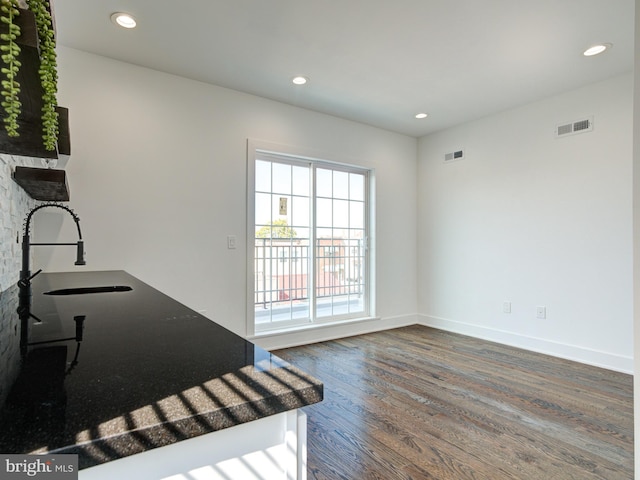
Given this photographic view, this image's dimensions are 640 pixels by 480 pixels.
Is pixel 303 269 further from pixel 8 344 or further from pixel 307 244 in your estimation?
pixel 8 344

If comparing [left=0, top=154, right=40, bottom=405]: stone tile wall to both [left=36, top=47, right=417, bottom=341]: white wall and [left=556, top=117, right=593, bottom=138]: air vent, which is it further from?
[left=556, top=117, right=593, bottom=138]: air vent

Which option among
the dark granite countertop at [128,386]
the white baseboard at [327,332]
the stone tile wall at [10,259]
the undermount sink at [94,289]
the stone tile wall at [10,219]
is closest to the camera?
→ the dark granite countertop at [128,386]

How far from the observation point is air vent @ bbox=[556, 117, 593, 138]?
3.47 meters

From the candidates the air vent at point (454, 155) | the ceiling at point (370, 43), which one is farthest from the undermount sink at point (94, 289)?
the air vent at point (454, 155)

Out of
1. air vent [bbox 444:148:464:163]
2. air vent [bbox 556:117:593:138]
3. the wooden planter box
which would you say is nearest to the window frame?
air vent [bbox 444:148:464:163]

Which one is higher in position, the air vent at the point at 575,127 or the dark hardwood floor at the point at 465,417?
the air vent at the point at 575,127

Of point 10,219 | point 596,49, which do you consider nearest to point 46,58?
point 10,219

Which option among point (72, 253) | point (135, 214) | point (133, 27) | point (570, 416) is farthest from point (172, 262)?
point (570, 416)

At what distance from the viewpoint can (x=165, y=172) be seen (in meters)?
3.23

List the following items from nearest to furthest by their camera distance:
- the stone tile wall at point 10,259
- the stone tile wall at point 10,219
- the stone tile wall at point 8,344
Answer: the stone tile wall at point 8,344
the stone tile wall at point 10,259
the stone tile wall at point 10,219

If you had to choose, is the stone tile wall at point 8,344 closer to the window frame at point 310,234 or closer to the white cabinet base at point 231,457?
the white cabinet base at point 231,457

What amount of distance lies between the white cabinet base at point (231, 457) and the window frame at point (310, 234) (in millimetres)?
3054

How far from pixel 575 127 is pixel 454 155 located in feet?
4.56

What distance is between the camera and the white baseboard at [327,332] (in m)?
3.83
